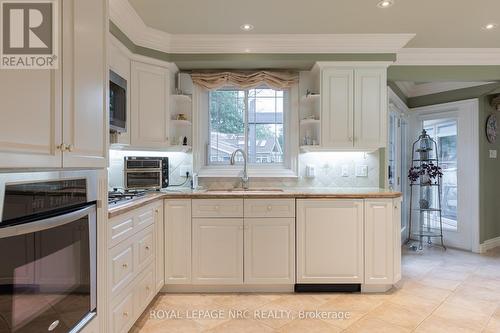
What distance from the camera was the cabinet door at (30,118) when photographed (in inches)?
36.9

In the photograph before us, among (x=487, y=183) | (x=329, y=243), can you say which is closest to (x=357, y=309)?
(x=329, y=243)

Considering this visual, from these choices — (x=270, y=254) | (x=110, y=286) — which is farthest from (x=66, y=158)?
(x=270, y=254)

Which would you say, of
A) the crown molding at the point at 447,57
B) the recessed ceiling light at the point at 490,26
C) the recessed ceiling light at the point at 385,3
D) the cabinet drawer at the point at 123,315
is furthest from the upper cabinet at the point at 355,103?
the cabinet drawer at the point at 123,315

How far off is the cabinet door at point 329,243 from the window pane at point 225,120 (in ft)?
3.94

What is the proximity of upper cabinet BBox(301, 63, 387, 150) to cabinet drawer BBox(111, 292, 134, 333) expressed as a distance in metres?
2.26

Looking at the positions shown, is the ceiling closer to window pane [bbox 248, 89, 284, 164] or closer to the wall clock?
window pane [bbox 248, 89, 284, 164]

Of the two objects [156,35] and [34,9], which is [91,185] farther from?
[156,35]

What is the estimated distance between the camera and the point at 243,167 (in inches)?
135

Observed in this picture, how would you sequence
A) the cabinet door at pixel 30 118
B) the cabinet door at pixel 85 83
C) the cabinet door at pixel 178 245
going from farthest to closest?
the cabinet door at pixel 178 245 → the cabinet door at pixel 85 83 → the cabinet door at pixel 30 118

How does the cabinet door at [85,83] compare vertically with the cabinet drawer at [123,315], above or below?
above

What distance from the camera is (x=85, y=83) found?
1.34 meters

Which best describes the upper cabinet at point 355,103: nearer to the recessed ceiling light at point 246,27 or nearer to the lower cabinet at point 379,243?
the lower cabinet at point 379,243

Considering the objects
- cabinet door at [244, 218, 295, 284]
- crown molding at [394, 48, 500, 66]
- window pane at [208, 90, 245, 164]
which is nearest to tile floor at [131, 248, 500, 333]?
cabinet door at [244, 218, 295, 284]

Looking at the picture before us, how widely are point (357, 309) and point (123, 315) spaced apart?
1822mm
